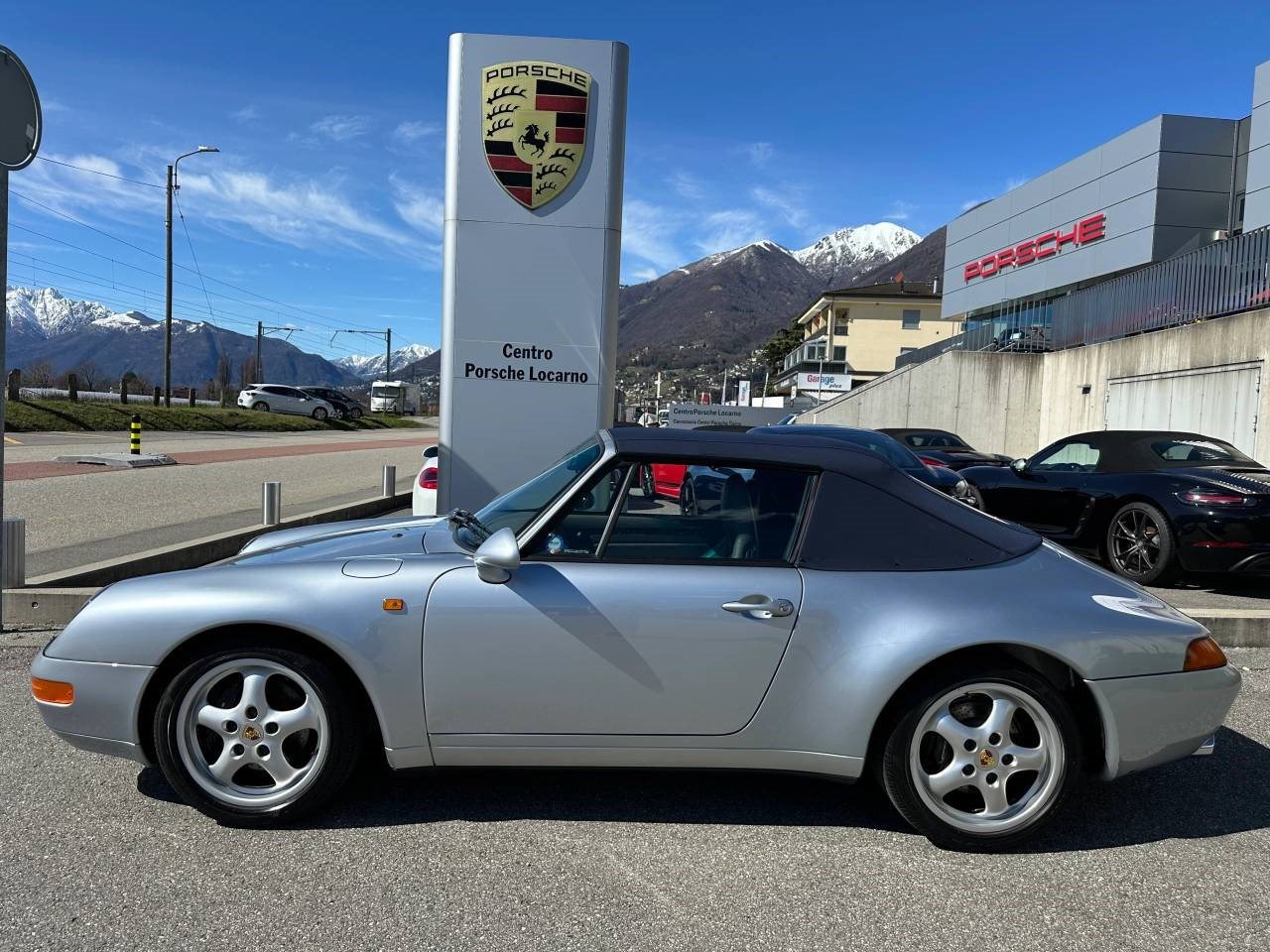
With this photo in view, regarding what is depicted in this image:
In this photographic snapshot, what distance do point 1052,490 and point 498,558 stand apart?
7123 millimetres

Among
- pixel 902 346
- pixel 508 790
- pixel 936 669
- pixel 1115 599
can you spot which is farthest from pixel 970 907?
pixel 902 346

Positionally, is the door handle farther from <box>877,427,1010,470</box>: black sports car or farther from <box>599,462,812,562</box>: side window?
<box>877,427,1010,470</box>: black sports car

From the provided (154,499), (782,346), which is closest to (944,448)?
(154,499)

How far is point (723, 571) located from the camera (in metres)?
3.21

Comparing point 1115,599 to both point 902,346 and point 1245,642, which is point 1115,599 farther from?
point 902,346

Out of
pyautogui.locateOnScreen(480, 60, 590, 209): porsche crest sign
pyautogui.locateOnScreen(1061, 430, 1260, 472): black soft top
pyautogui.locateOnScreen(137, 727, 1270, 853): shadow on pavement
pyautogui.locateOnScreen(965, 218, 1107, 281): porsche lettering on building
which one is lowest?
pyautogui.locateOnScreen(137, 727, 1270, 853): shadow on pavement

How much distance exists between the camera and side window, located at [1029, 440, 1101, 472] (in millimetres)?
8575

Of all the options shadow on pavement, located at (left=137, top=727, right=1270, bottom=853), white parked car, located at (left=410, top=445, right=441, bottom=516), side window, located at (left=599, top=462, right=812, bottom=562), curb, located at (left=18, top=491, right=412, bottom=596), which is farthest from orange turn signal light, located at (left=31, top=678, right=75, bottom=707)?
white parked car, located at (left=410, top=445, right=441, bottom=516)

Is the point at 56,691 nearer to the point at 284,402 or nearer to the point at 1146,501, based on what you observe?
the point at 1146,501

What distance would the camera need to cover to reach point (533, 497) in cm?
358

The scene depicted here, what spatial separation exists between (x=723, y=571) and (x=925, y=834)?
3.75ft

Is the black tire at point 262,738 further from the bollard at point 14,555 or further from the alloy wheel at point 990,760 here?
the bollard at point 14,555

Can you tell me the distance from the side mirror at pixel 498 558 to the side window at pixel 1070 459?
23.1ft

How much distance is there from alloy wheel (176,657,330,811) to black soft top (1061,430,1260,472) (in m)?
7.37
